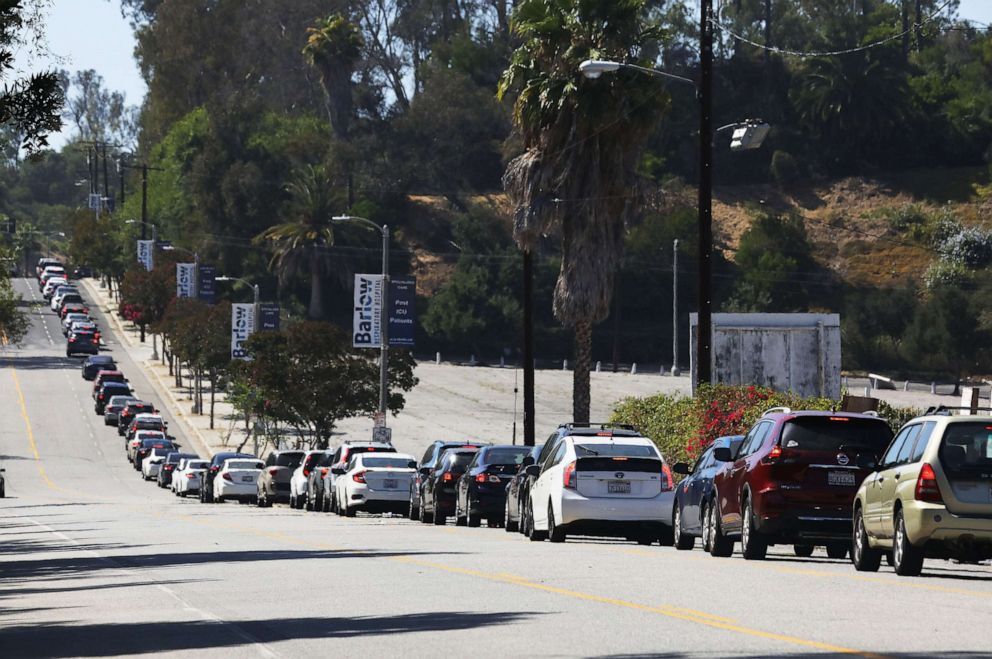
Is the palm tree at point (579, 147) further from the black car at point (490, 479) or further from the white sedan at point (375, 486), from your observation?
the black car at point (490, 479)

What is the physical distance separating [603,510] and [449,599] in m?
9.37

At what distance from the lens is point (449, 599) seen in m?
15.7

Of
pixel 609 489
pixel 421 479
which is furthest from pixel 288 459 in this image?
pixel 609 489

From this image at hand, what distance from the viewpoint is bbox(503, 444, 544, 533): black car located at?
28.0m

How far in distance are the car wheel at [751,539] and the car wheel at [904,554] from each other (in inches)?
118

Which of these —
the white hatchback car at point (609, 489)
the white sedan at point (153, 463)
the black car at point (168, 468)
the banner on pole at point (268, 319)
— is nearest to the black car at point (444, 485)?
the white hatchback car at point (609, 489)

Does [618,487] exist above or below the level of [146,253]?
below

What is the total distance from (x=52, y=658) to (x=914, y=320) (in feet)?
341

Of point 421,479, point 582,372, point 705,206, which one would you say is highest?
point 705,206

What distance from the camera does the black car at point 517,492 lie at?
28005 mm

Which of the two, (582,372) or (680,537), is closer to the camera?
(680,537)

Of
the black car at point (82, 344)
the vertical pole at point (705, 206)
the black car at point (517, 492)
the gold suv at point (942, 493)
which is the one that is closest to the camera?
the gold suv at point (942, 493)

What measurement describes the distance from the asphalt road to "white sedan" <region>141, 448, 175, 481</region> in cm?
3715

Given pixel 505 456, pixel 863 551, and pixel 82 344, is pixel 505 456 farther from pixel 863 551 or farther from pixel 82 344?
pixel 82 344
